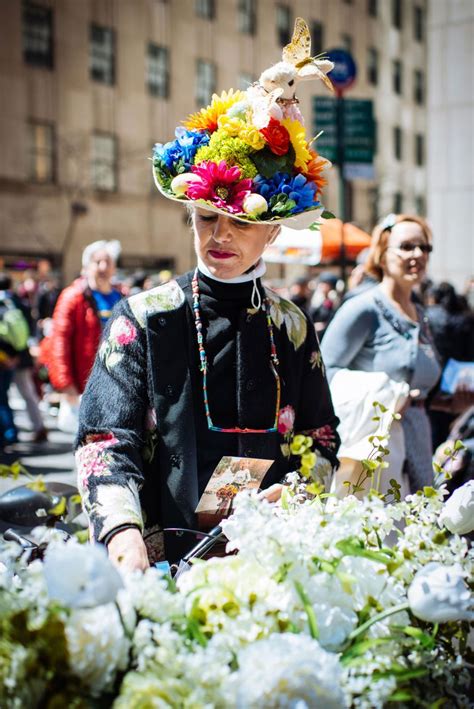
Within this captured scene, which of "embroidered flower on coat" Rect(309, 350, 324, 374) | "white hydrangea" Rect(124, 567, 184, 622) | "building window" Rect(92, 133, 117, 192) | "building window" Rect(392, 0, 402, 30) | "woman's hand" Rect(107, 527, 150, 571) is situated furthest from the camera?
"building window" Rect(392, 0, 402, 30)

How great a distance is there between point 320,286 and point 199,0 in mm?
21791

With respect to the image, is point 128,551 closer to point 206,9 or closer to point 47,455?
point 47,455

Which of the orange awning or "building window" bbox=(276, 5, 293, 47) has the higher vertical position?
"building window" bbox=(276, 5, 293, 47)

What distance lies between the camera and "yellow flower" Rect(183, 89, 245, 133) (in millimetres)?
2318

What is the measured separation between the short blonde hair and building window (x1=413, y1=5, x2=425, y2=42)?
42919mm

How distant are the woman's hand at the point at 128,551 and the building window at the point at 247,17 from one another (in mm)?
33807

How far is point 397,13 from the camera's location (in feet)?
140

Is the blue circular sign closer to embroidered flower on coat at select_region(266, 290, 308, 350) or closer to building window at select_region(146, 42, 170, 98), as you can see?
embroidered flower on coat at select_region(266, 290, 308, 350)

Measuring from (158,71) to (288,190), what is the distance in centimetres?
2986

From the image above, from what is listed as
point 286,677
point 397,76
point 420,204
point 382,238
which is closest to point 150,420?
point 286,677

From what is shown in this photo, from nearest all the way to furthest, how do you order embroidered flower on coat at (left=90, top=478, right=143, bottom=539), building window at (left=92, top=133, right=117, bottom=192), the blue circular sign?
1. embroidered flower on coat at (left=90, top=478, right=143, bottom=539)
2. the blue circular sign
3. building window at (left=92, top=133, right=117, bottom=192)

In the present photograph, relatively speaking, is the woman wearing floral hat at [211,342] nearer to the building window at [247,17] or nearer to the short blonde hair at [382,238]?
the short blonde hair at [382,238]

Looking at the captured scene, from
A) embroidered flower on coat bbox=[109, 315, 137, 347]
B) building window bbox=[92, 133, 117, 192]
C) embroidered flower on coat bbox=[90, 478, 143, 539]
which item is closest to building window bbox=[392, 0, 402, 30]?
building window bbox=[92, 133, 117, 192]

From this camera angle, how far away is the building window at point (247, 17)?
33438 mm
